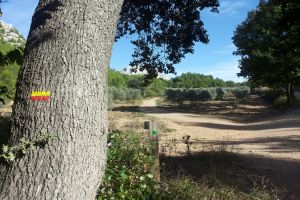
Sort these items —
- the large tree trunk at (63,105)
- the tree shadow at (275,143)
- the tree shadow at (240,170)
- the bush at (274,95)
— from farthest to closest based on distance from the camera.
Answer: the bush at (274,95), the tree shadow at (275,143), the tree shadow at (240,170), the large tree trunk at (63,105)

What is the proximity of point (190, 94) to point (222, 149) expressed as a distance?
27.3m

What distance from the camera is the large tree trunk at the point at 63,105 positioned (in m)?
A: 2.74

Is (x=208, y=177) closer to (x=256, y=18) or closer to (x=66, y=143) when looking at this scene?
(x=66, y=143)

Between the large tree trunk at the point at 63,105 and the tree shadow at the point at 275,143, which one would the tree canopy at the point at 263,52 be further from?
the large tree trunk at the point at 63,105

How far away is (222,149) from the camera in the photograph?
8805mm

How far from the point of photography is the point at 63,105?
2.88 metres

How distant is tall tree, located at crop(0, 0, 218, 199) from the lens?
2740mm

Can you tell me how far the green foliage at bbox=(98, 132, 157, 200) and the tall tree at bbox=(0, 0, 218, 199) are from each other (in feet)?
2.53

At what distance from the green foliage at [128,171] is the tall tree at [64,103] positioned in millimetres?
770

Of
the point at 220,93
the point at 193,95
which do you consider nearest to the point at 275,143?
the point at 193,95

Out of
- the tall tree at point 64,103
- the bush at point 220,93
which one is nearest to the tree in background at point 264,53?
the bush at point 220,93

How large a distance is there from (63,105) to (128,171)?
164 centimetres

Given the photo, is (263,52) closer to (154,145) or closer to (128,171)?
(154,145)

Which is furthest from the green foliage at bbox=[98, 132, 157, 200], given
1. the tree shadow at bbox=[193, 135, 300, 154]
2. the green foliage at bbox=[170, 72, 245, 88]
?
the green foliage at bbox=[170, 72, 245, 88]
